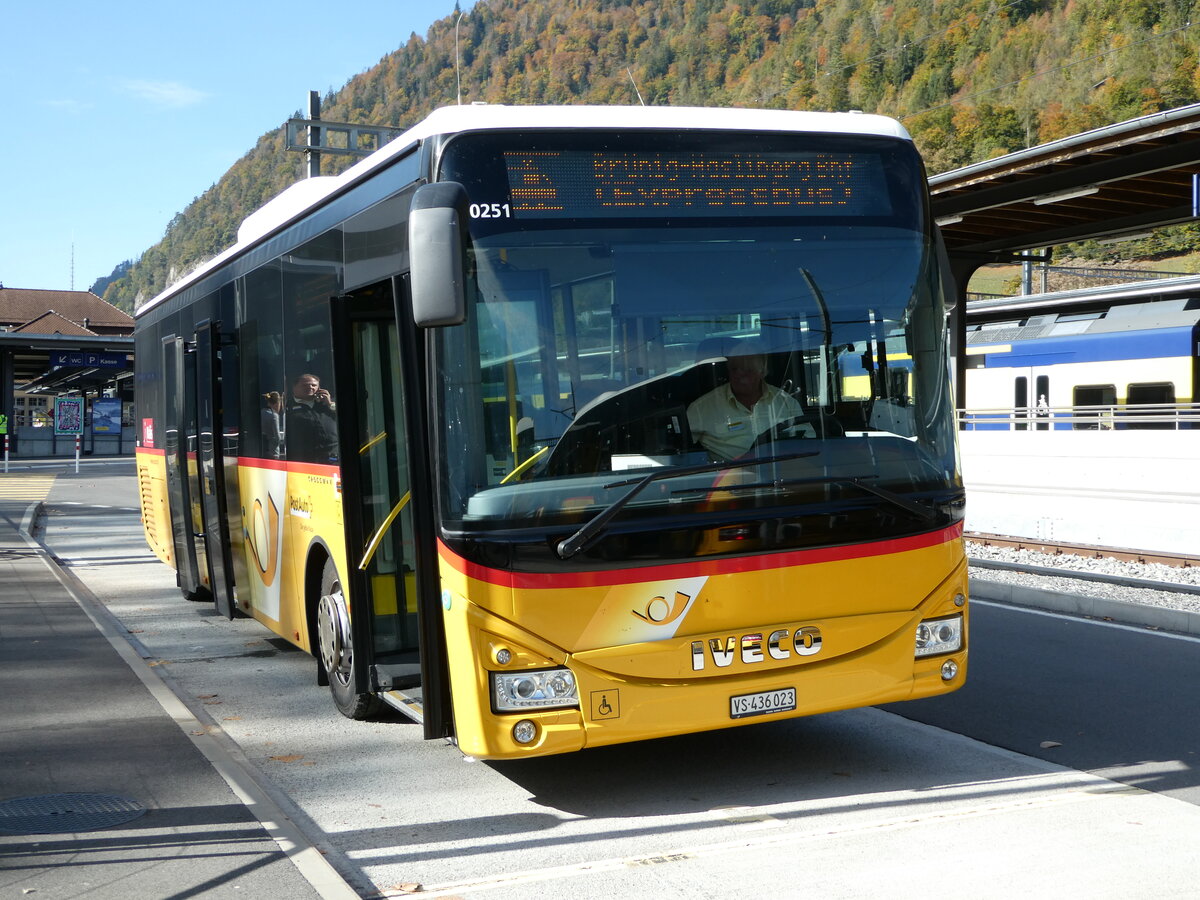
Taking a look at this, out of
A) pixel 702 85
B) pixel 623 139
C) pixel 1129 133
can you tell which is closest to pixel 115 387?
pixel 702 85

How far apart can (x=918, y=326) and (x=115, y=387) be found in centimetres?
6963

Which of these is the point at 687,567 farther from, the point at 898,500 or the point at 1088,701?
the point at 1088,701

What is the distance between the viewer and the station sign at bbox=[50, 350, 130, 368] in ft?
180

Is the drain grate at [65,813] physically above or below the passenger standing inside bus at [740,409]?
below

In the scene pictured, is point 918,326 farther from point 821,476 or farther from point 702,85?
point 702,85

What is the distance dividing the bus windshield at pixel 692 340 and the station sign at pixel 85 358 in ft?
176

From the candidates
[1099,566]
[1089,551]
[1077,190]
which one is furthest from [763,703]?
[1077,190]

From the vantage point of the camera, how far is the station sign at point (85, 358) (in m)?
54.9

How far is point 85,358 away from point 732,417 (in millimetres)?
54332

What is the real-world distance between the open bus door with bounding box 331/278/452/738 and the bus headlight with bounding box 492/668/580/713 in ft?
4.11

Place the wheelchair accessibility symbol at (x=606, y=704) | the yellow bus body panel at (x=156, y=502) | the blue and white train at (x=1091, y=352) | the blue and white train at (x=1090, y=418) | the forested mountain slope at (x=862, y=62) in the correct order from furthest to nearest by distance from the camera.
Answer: the forested mountain slope at (x=862, y=62)
the blue and white train at (x=1091, y=352)
the blue and white train at (x=1090, y=418)
the yellow bus body panel at (x=156, y=502)
the wheelchair accessibility symbol at (x=606, y=704)

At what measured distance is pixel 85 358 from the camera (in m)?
55.0

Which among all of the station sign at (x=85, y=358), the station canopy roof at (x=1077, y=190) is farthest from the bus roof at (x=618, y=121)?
the station sign at (x=85, y=358)

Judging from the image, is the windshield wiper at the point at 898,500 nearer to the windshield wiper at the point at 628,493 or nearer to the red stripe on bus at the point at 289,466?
the windshield wiper at the point at 628,493
